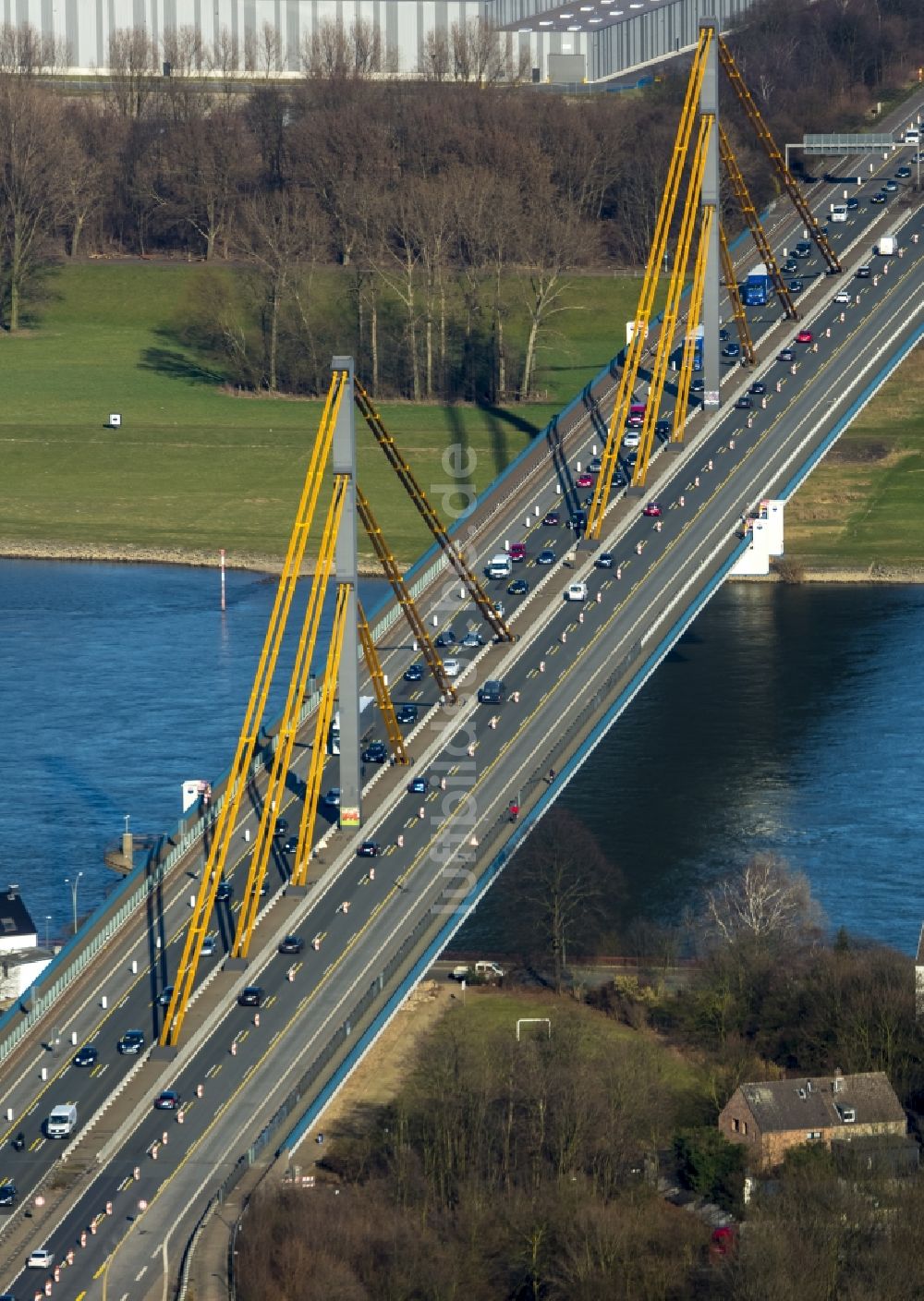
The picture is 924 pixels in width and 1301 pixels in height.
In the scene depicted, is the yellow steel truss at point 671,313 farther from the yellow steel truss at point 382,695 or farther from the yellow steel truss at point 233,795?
the yellow steel truss at point 233,795

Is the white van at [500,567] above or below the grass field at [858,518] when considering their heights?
above

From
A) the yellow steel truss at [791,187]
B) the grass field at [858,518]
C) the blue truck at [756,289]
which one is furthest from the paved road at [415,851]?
the grass field at [858,518]

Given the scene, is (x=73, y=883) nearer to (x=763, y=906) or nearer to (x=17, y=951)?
(x=17, y=951)

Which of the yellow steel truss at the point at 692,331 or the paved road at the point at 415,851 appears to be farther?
the yellow steel truss at the point at 692,331

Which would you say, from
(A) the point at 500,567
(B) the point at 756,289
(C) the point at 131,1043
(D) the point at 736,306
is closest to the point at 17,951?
(C) the point at 131,1043

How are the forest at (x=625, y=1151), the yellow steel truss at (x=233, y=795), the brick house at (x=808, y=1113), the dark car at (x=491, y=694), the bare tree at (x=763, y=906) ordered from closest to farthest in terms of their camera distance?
the forest at (x=625, y=1151), the brick house at (x=808, y=1113), the yellow steel truss at (x=233, y=795), the bare tree at (x=763, y=906), the dark car at (x=491, y=694)

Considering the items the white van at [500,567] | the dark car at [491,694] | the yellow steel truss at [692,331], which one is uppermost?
the yellow steel truss at [692,331]
